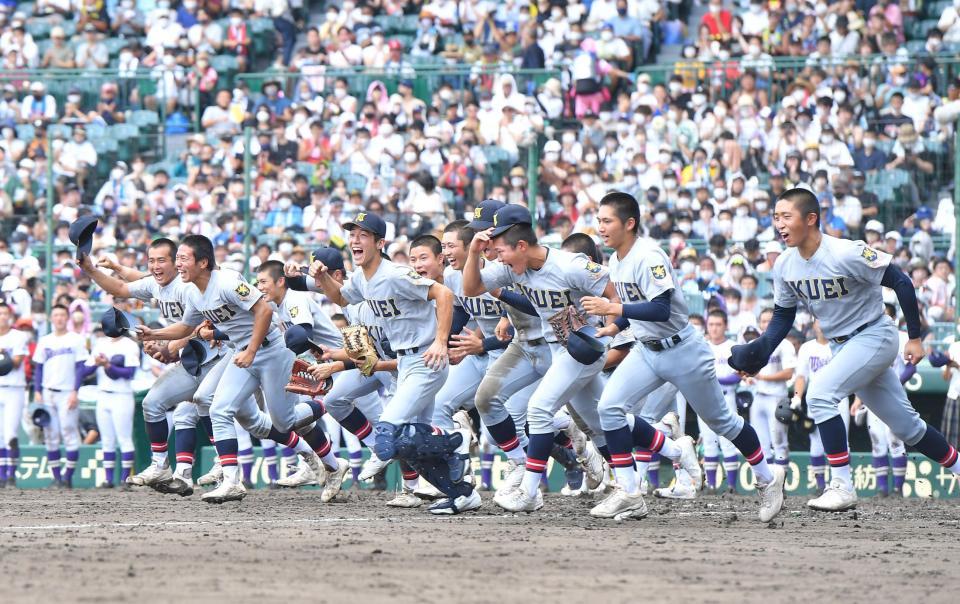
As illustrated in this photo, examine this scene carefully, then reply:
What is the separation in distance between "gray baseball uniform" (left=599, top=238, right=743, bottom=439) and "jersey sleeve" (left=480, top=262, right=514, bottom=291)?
30.6 inches

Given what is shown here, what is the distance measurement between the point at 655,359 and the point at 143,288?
4507 millimetres

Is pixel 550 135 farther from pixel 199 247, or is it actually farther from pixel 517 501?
pixel 517 501

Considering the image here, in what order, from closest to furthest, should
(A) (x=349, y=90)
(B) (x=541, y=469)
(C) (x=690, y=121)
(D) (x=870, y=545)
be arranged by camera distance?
(D) (x=870, y=545) < (B) (x=541, y=469) < (C) (x=690, y=121) < (A) (x=349, y=90)

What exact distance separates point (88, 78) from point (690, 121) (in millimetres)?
8138

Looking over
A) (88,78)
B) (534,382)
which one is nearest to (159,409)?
(534,382)

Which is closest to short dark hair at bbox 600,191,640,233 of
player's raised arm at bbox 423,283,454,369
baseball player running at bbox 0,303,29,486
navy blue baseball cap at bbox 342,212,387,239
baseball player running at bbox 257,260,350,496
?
player's raised arm at bbox 423,283,454,369

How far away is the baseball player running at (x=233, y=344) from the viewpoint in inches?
456

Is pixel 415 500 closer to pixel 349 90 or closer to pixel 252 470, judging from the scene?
pixel 252 470

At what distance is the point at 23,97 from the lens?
21500 mm

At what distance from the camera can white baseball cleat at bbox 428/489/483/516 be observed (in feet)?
35.7

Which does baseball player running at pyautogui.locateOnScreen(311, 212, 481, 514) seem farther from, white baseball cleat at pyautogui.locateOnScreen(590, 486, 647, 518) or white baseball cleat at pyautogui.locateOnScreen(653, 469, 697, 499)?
white baseball cleat at pyautogui.locateOnScreen(653, 469, 697, 499)

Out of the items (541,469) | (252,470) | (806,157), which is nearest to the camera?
(541,469)

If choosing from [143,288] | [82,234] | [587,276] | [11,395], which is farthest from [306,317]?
[11,395]

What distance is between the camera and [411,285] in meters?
10.9
